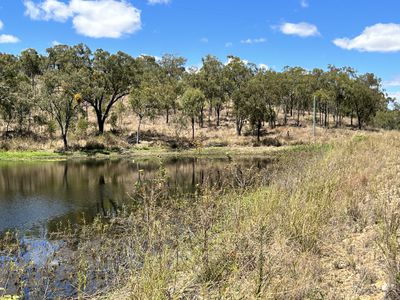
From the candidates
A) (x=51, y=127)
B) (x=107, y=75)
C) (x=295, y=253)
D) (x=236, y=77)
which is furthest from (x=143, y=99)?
(x=295, y=253)

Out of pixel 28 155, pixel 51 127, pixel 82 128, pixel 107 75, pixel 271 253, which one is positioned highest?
pixel 107 75

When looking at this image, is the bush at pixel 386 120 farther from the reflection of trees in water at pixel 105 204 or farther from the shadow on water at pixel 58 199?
the reflection of trees in water at pixel 105 204

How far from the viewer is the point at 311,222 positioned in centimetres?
712

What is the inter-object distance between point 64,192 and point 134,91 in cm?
3429

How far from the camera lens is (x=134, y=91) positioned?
178ft

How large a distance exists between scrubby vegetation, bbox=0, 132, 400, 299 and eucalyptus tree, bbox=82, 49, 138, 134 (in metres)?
43.2

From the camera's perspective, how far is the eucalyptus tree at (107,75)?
5153 centimetres

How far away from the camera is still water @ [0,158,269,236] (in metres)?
14.9

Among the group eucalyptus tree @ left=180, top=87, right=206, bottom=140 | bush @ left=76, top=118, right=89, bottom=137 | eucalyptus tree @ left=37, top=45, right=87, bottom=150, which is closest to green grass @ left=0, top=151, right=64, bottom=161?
eucalyptus tree @ left=37, top=45, right=87, bottom=150

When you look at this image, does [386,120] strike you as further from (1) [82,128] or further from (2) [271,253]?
(2) [271,253]

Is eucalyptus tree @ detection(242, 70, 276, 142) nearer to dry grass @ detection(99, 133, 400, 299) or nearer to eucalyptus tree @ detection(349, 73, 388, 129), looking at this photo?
eucalyptus tree @ detection(349, 73, 388, 129)

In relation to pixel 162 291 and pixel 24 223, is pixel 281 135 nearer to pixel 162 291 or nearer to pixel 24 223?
pixel 24 223

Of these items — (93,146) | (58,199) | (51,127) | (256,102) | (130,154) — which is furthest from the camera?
(256,102)

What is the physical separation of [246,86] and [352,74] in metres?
36.0
